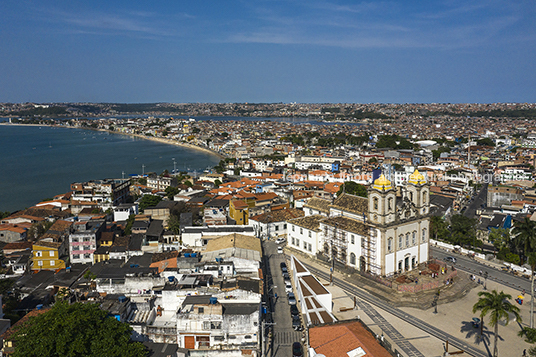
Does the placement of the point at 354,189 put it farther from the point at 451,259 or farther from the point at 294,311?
the point at 294,311

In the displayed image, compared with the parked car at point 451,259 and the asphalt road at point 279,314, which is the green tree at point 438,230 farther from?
the asphalt road at point 279,314

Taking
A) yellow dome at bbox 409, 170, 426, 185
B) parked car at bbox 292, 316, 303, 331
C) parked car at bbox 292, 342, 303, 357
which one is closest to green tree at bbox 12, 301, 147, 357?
parked car at bbox 292, 342, 303, 357

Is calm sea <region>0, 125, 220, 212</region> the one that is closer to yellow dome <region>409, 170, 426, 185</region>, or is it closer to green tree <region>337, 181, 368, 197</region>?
green tree <region>337, 181, 368, 197</region>

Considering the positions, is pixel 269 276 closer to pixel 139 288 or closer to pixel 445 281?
pixel 139 288

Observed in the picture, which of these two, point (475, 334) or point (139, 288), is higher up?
point (139, 288)

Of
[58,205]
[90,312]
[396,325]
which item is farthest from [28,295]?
[58,205]

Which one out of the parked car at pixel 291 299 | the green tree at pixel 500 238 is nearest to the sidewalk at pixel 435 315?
the parked car at pixel 291 299
